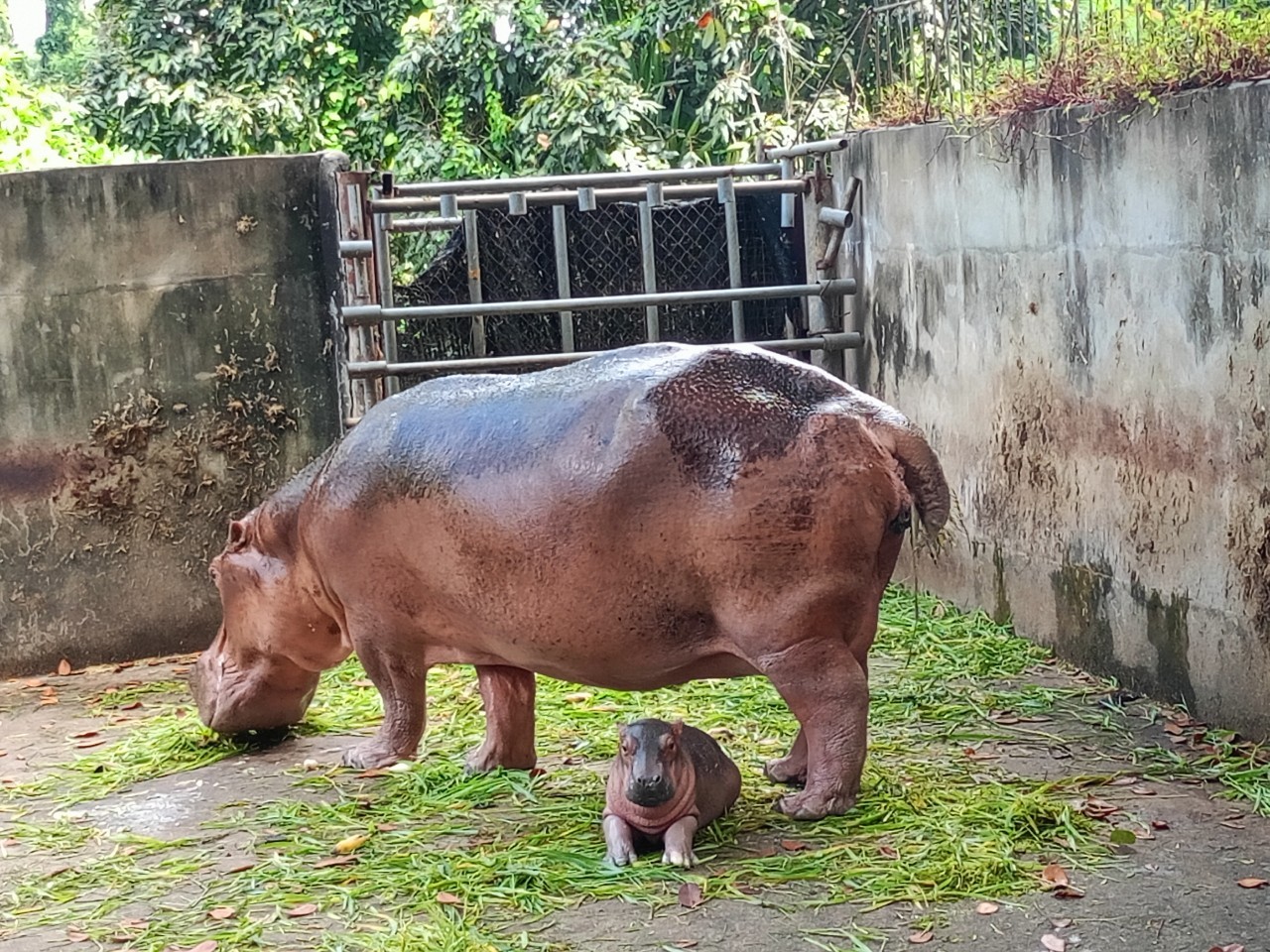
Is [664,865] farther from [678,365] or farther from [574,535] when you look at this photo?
[678,365]

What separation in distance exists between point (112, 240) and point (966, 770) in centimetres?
451

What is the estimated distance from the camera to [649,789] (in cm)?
423

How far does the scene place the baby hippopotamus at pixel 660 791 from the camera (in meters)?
4.26

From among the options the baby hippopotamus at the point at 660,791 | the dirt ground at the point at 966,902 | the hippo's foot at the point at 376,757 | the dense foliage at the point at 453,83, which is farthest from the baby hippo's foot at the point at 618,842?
the dense foliage at the point at 453,83

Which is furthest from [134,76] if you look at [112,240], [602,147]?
[112,240]

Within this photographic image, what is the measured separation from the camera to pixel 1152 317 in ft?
19.0

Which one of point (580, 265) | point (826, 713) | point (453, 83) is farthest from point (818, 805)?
point (453, 83)

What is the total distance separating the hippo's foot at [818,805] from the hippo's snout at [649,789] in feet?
1.79

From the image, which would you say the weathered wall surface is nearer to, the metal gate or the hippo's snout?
the metal gate


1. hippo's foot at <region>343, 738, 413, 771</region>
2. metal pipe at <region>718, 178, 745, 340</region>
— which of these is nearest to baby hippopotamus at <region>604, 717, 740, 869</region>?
hippo's foot at <region>343, 738, 413, 771</region>

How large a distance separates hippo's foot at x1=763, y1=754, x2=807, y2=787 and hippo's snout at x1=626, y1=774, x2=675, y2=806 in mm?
850

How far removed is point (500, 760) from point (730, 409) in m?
1.54

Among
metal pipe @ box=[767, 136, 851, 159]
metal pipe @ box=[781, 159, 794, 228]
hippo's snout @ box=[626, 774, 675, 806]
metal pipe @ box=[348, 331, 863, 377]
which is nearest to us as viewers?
hippo's snout @ box=[626, 774, 675, 806]

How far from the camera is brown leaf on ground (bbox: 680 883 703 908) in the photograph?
A: 13.5ft
